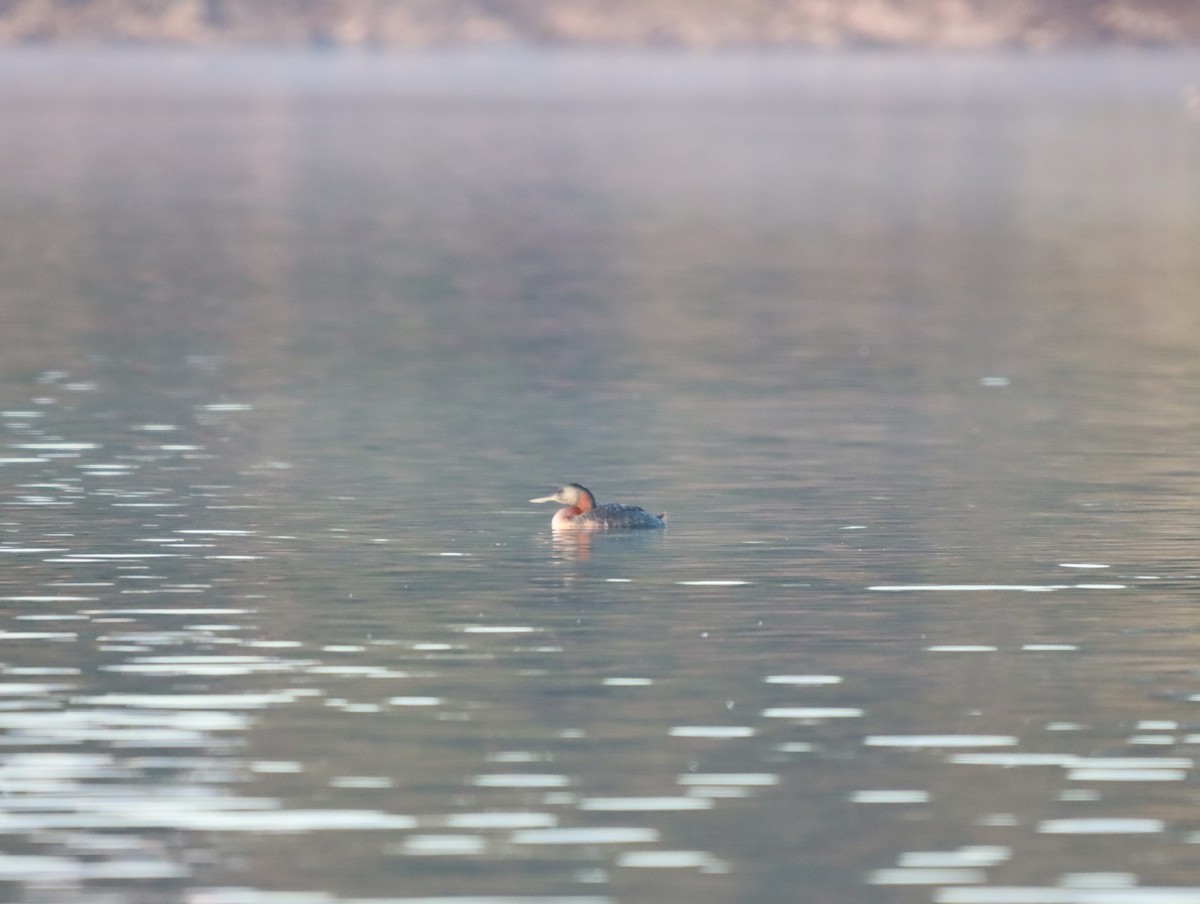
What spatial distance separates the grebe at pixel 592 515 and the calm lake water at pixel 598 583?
17 cm

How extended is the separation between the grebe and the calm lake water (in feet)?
0.57

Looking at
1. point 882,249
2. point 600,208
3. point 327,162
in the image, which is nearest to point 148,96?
point 327,162

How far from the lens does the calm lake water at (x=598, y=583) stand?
13.7 metres

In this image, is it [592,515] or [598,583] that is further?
[592,515]

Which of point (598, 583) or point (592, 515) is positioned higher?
point (592, 515)

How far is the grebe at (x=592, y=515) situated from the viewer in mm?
21438

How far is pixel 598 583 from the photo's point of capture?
781 inches

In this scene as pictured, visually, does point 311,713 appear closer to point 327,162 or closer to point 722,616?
point 722,616

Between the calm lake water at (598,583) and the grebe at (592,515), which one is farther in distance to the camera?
the grebe at (592,515)

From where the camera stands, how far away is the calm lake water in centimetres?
1372

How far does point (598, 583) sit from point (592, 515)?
1684 mm

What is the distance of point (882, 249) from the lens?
54562 mm

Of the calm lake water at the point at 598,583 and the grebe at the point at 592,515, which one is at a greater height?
the grebe at the point at 592,515

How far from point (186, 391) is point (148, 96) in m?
127
